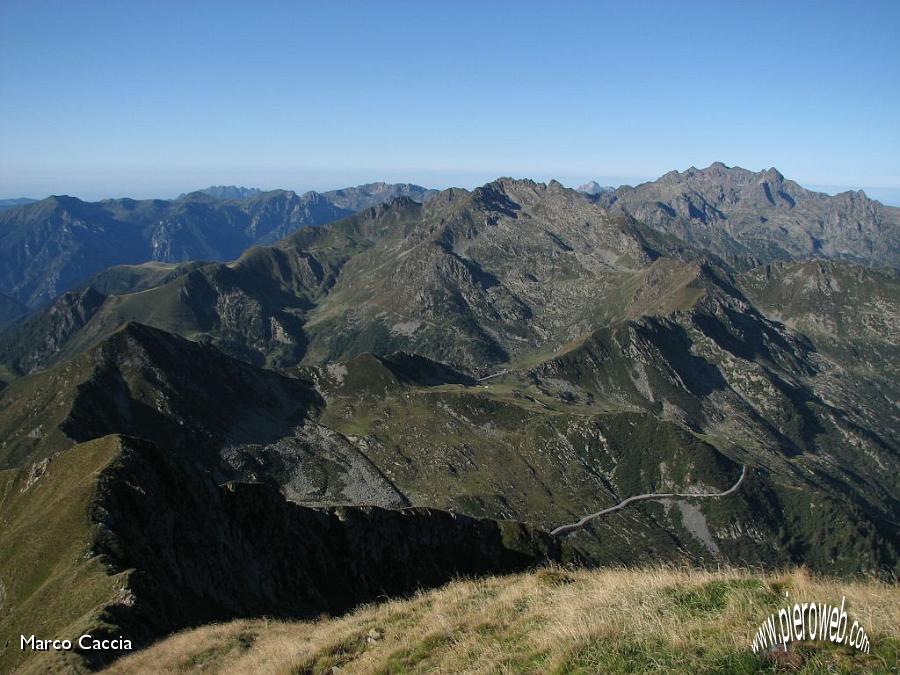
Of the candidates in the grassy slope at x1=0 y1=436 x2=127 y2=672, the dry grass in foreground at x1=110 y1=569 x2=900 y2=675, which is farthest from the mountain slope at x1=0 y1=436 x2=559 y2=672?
the dry grass in foreground at x1=110 y1=569 x2=900 y2=675

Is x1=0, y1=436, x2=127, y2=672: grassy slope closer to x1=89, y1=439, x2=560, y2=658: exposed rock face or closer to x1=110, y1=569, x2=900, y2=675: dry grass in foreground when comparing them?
x1=89, y1=439, x2=560, y2=658: exposed rock face

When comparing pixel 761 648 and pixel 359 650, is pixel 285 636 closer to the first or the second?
pixel 359 650

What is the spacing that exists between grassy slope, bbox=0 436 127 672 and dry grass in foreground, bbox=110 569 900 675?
1731cm

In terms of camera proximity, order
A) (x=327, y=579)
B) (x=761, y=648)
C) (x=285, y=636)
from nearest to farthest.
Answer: (x=761, y=648) → (x=285, y=636) → (x=327, y=579)

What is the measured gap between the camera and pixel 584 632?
14062 millimetres

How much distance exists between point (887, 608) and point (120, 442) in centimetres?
7271

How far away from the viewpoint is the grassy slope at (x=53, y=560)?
38938mm

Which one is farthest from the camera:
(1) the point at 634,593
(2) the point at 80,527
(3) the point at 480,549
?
(3) the point at 480,549

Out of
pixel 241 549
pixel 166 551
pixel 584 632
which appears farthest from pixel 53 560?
pixel 584 632

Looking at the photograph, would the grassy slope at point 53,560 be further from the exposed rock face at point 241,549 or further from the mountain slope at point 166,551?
the exposed rock face at point 241,549

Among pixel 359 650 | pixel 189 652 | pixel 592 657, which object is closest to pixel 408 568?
pixel 189 652

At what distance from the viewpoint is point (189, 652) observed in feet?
85.9

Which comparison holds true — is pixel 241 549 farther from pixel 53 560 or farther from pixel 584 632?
pixel 584 632

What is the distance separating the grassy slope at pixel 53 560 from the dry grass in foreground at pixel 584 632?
17309 mm
